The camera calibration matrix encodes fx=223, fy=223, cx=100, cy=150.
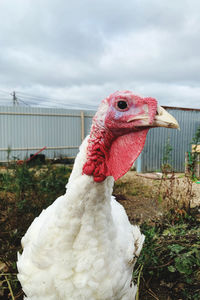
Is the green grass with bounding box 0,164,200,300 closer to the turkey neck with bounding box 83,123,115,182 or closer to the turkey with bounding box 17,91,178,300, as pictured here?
the turkey with bounding box 17,91,178,300

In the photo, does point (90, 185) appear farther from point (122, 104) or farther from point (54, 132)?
point (54, 132)

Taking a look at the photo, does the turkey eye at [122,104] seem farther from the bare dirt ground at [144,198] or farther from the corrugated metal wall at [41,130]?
the corrugated metal wall at [41,130]

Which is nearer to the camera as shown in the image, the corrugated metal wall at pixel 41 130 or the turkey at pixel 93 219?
the turkey at pixel 93 219

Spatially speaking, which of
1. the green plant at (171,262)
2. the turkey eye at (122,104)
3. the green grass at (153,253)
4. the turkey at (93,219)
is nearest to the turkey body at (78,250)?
the turkey at (93,219)

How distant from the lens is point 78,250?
4.71 feet

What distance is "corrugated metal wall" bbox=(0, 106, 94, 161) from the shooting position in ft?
37.4

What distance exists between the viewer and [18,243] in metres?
2.98

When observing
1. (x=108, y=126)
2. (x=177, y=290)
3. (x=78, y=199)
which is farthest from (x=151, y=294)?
(x=108, y=126)

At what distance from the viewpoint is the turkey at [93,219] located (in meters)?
1.32

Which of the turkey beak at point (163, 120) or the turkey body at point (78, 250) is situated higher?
the turkey beak at point (163, 120)

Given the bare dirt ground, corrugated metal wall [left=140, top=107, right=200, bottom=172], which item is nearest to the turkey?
the bare dirt ground

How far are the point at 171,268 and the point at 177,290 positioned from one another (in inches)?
13.5

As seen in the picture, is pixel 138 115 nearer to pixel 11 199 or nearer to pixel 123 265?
pixel 123 265

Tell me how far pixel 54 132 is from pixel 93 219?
1101 cm
